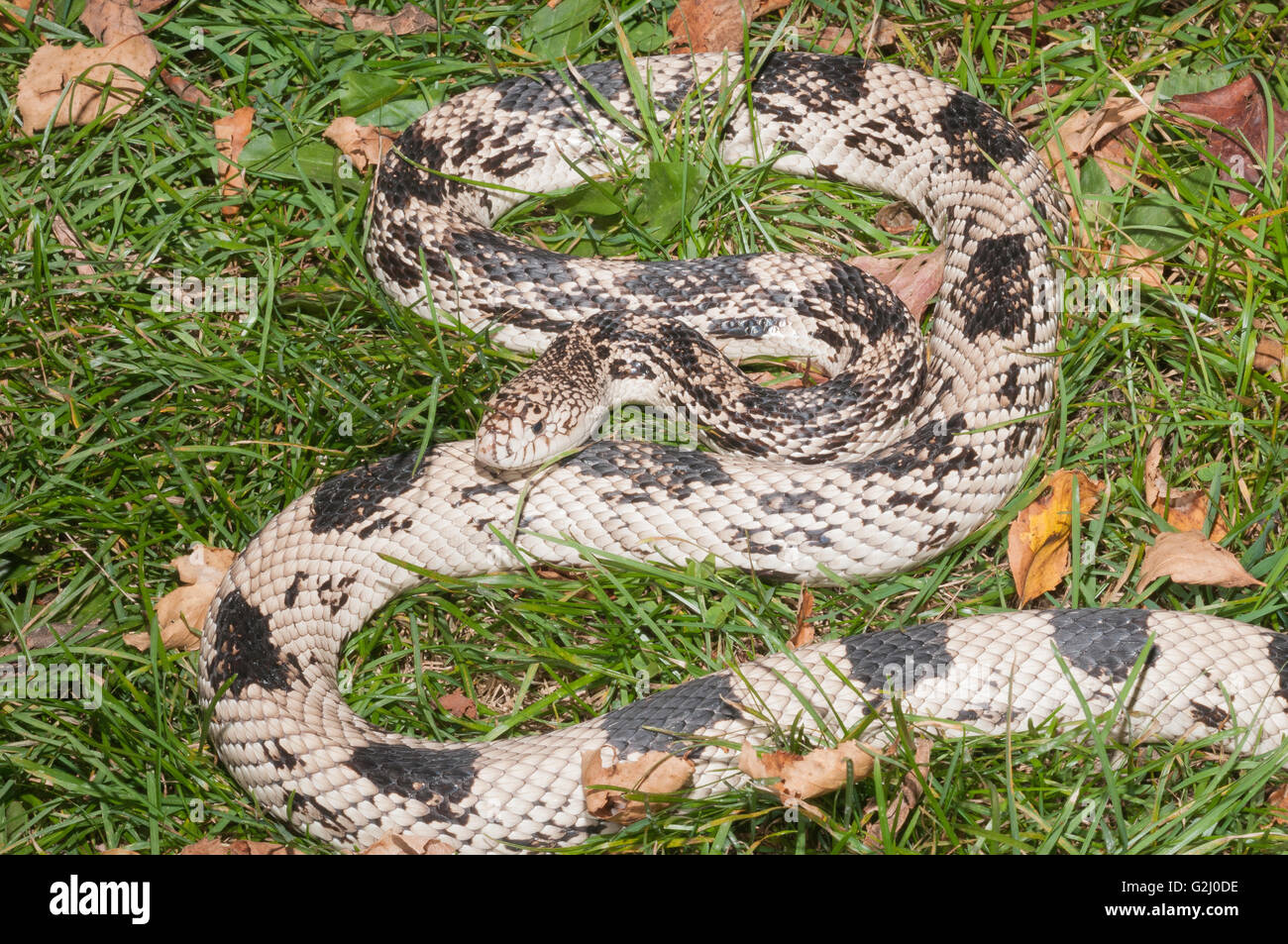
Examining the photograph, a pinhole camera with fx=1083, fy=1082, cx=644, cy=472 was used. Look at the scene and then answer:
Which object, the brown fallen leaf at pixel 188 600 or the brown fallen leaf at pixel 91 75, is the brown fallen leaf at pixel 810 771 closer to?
the brown fallen leaf at pixel 188 600

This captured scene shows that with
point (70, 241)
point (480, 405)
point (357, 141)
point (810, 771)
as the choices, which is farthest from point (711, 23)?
point (810, 771)

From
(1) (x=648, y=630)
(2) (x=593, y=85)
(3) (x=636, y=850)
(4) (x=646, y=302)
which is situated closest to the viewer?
(3) (x=636, y=850)

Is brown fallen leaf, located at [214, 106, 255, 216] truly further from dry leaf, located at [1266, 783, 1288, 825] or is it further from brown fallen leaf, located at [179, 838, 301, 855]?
dry leaf, located at [1266, 783, 1288, 825]

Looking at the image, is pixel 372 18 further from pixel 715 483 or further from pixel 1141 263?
pixel 1141 263

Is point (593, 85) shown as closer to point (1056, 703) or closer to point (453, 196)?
point (453, 196)

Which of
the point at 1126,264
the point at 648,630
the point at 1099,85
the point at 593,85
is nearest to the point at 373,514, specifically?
the point at 648,630
